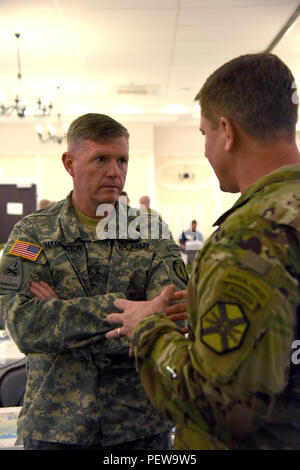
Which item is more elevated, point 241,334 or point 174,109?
point 174,109

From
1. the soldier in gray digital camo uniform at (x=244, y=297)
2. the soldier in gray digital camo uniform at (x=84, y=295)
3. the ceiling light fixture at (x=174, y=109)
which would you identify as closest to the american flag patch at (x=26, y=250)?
the soldier in gray digital camo uniform at (x=84, y=295)

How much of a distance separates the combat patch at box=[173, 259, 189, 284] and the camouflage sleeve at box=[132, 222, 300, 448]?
65cm

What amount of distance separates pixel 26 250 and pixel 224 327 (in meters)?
0.82

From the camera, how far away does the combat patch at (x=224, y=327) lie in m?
0.74

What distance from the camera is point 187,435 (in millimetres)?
968

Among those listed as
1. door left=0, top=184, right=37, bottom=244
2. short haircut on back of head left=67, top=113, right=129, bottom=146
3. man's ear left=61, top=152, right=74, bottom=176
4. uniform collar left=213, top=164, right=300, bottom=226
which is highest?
door left=0, top=184, right=37, bottom=244

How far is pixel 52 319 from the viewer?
4.30ft

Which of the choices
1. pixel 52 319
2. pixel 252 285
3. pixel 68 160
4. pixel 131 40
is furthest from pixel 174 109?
pixel 252 285

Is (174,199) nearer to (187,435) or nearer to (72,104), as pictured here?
(72,104)

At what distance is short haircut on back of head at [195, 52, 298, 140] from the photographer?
87 centimetres

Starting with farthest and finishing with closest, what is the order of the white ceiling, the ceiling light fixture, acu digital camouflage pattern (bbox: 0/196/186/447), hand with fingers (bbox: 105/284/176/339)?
the ceiling light fixture
the white ceiling
acu digital camouflage pattern (bbox: 0/196/186/447)
hand with fingers (bbox: 105/284/176/339)

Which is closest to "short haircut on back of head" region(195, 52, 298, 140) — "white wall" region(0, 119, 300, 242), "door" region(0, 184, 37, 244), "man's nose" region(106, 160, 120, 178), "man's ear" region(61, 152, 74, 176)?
"man's nose" region(106, 160, 120, 178)

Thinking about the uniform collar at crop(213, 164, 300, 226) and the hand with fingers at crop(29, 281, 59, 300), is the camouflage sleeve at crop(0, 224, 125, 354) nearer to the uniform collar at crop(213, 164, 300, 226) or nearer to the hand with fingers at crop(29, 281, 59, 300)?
the hand with fingers at crop(29, 281, 59, 300)

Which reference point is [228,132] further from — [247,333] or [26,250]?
[26,250]
